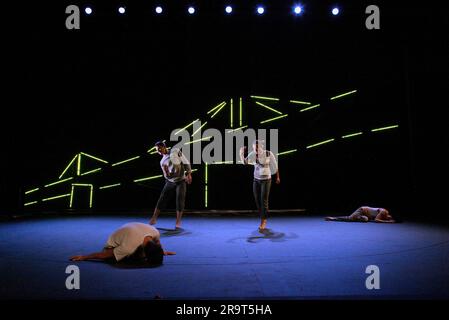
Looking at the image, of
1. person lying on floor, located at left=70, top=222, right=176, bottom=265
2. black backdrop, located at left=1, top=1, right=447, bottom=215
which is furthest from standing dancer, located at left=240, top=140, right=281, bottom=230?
black backdrop, located at left=1, top=1, right=447, bottom=215

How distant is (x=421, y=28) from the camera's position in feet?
24.0

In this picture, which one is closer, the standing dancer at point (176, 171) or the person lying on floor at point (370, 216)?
the standing dancer at point (176, 171)

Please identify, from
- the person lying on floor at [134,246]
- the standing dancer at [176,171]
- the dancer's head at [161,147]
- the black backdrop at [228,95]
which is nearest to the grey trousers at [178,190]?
the standing dancer at [176,171]

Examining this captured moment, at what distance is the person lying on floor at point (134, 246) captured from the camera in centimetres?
303

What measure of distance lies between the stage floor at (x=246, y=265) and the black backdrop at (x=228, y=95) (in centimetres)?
278

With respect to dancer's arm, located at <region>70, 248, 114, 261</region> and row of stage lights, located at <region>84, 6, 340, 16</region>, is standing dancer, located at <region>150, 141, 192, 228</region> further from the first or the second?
row of stage lights, located at <region>84, 6, 340, 16</region>

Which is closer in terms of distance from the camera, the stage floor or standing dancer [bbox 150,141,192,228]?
the stage floor

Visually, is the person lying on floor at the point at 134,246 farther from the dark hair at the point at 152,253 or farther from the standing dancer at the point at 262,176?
the standing dancer at the point at 262,176

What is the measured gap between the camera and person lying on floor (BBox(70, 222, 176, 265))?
3.03 m

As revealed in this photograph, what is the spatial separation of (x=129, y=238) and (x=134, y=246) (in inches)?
3.3

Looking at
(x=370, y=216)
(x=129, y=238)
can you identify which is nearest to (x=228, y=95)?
(x=370, y=216)
